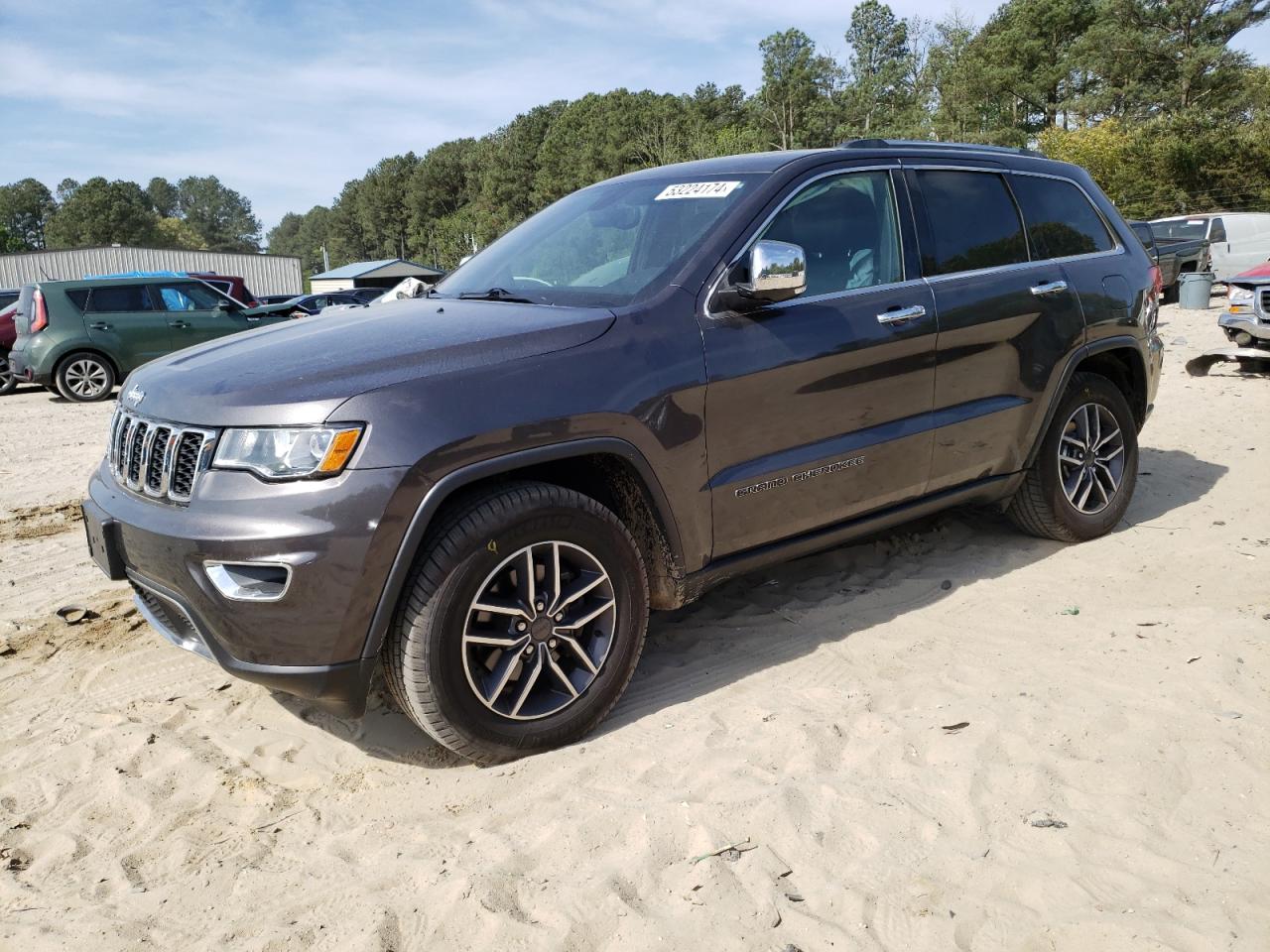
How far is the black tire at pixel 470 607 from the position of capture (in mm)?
2832

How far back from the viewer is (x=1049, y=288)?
4.54 meters

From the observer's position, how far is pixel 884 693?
347 cm

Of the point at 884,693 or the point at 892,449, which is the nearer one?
the point at 884,693

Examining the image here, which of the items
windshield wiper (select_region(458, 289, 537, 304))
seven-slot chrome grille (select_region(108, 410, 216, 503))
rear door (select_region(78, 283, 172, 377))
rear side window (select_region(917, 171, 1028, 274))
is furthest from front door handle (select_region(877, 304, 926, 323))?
rear door (select_region(78, 283, 172, 377))

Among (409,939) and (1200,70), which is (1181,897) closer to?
(409,939)

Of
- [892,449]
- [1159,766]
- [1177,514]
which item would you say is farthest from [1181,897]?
[1177,514]

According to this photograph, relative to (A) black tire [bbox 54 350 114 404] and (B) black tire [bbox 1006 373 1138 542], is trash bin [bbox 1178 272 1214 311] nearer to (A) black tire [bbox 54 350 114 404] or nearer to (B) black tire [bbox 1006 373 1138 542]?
(B) black tire [bbox 1006 373 1138 542]

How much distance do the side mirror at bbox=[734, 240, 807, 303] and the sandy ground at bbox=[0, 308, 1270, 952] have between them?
4.66 ft

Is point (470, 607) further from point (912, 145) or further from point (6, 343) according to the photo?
point (6, 343)

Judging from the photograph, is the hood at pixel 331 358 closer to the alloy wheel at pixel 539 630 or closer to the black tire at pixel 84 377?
the alloy wheel at pixel 539 630

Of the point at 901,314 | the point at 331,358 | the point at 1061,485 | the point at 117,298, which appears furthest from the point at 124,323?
the point at 1061,485

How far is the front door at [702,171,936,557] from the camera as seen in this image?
342 cm

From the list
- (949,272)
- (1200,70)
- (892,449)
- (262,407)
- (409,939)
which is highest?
(1200,70)

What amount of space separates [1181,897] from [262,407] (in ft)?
8.66
